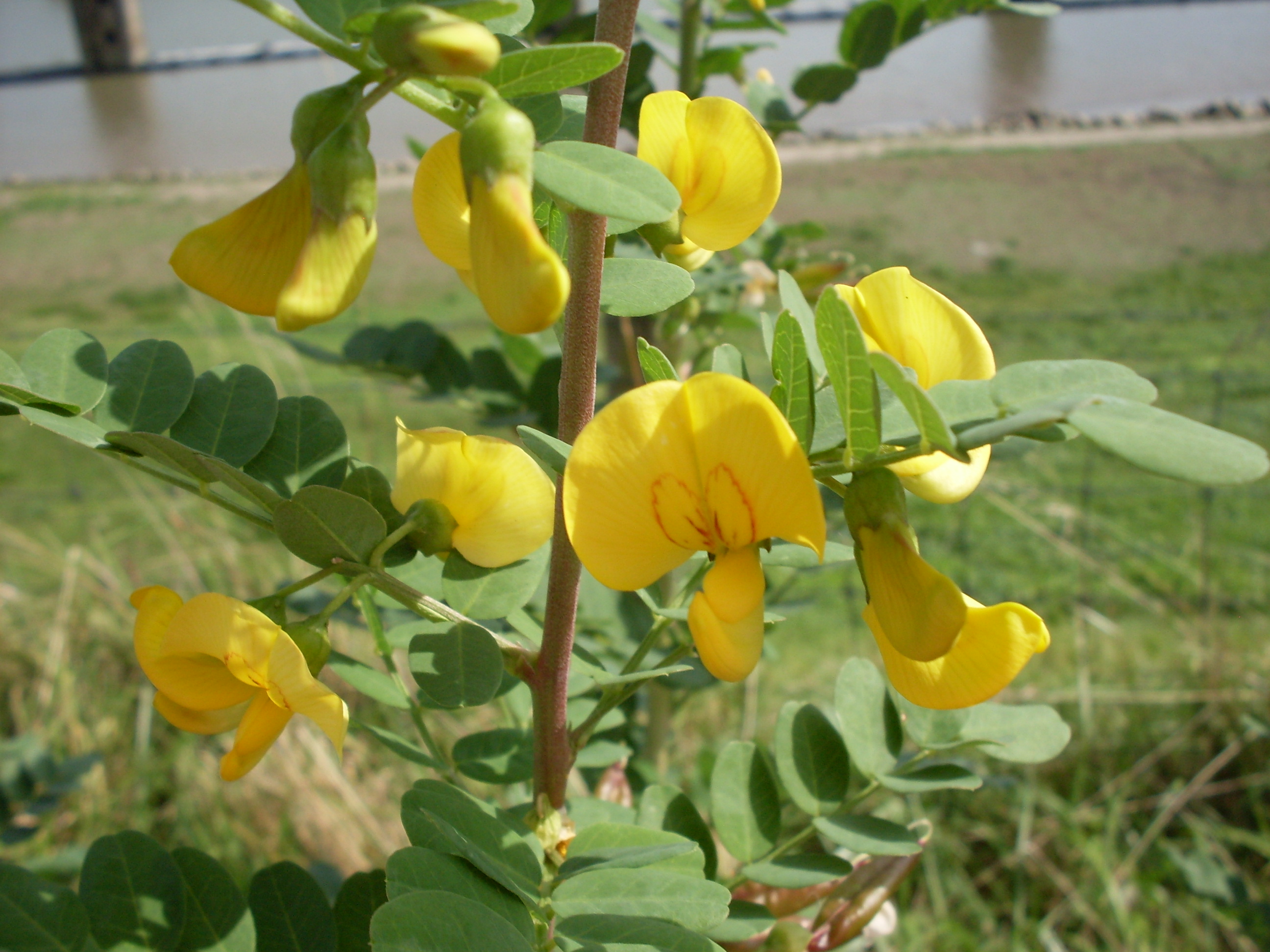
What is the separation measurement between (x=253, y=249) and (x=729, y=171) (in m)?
0.17

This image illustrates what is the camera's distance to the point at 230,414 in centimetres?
42

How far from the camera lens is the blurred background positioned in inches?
51.0

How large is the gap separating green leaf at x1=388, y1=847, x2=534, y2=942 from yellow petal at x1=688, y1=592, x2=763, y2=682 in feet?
0.38

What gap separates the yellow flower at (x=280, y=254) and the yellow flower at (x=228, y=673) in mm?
97

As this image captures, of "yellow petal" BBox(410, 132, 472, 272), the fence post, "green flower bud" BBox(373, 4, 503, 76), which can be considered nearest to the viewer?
"green flower bud" BBox(373, 4, 503, 76)

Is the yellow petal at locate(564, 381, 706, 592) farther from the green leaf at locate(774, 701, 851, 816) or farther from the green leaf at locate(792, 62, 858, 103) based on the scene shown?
the green leaf at locate(792, 62, 858, 103)

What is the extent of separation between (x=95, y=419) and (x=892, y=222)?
16.3 feet

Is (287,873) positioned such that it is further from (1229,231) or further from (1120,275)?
(1229,231)

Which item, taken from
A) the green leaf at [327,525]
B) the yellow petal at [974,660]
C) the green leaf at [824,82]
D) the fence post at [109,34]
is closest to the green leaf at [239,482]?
the green leaf at [327,525]

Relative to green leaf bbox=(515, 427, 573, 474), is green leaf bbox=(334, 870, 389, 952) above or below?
below

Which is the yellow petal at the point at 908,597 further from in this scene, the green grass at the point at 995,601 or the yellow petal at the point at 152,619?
the yellow petal at the point at 152,619

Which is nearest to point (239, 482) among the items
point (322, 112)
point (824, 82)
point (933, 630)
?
point (322, 112)

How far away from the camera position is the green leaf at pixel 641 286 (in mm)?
338

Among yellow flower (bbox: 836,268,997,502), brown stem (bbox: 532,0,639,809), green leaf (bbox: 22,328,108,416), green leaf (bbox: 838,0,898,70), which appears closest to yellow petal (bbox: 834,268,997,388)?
yellow flower (bbox: 836,268,997,502)
